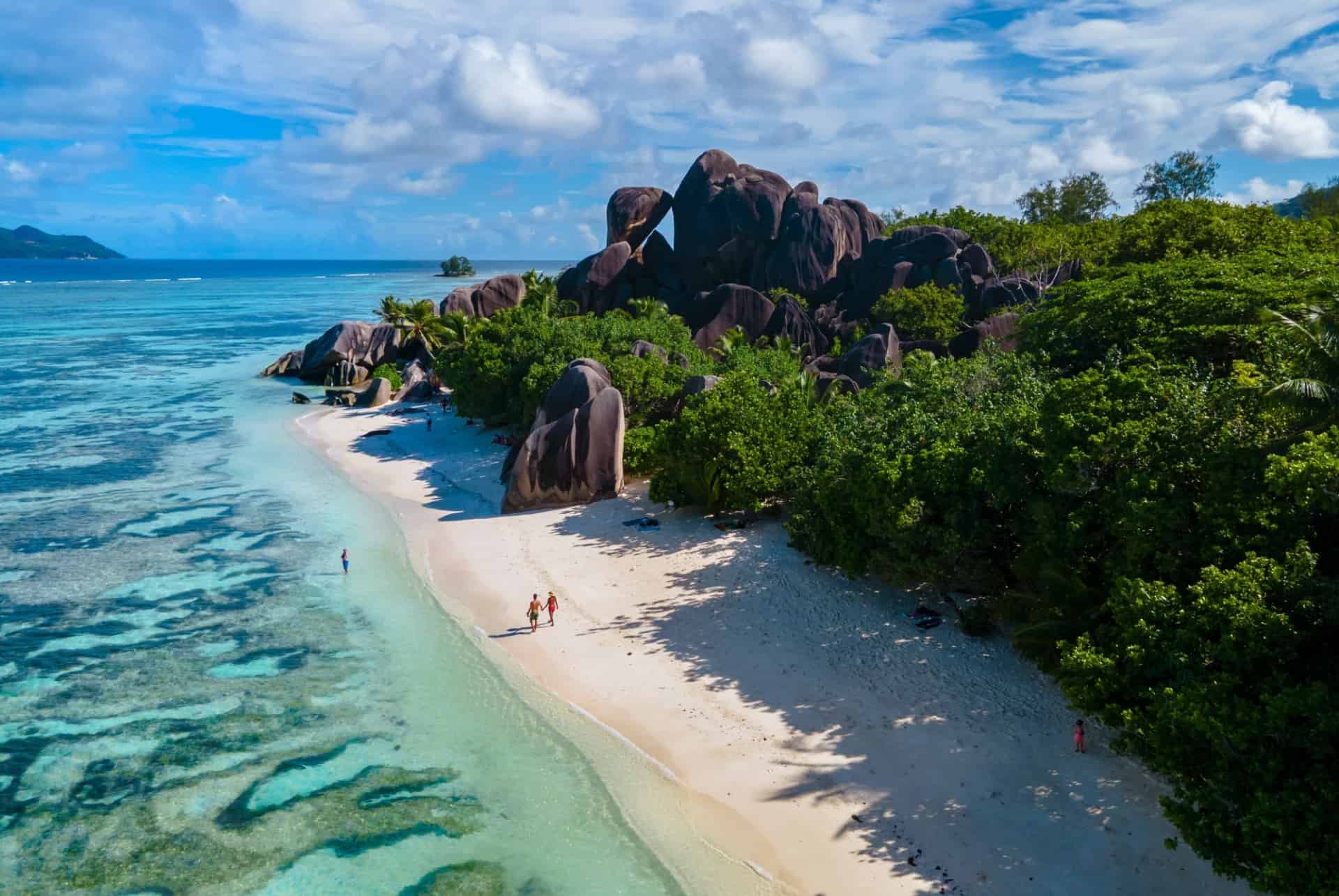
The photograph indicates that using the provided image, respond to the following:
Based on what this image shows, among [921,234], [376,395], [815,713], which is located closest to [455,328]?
[376,395]

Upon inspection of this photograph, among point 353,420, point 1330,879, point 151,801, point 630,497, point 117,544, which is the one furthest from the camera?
Result: point 353,420

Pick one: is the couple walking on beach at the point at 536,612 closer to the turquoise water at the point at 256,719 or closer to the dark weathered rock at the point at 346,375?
the turquoise water at the point at 256,719

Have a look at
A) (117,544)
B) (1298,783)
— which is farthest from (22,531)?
(1298,783)

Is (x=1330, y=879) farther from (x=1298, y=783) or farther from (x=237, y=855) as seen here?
(x=237, y=855)

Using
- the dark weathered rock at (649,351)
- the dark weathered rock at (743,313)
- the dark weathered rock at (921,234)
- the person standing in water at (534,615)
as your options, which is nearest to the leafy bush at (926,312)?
the dark weathered rock at (921,234)

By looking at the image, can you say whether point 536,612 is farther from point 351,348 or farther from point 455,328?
point 351,348
